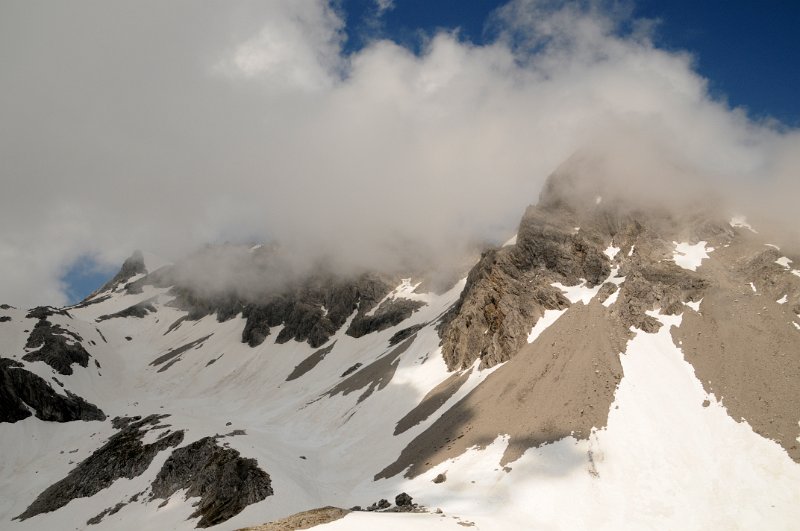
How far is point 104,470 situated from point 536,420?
50.2 meters

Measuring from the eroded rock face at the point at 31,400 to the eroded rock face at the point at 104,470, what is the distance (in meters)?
42.2

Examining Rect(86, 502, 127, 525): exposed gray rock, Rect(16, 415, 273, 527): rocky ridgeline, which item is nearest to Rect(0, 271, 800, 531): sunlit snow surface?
Rect(86, 502, 127, 525): exposed gray rock

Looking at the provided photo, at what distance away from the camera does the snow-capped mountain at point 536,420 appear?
3253 cm

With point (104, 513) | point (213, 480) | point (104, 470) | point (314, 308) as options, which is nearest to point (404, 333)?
point (314, 308)

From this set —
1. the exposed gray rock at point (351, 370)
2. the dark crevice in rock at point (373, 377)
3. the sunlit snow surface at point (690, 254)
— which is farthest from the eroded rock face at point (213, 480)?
the sunlit snow surface at point (690, 254)

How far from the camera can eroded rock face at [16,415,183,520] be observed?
53.6 m

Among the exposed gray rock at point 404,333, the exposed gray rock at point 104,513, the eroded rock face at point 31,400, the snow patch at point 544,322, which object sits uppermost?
the exposed gray rock at point 404,333

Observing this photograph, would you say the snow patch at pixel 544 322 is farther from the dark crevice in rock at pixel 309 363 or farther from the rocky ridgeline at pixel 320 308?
the dark crevice in rock at pixel 309 363

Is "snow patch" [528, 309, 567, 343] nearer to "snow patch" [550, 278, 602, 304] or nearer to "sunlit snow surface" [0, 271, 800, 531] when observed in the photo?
"sunlit snow surface" [0, 271, 800, 531]

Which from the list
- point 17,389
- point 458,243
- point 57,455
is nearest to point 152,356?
point 17,389

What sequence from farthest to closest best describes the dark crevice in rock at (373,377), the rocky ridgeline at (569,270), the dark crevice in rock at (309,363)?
the dark crevice in rock at (309,363), the dark crevice in rock at (373,377), the rocky ridgeline at (569,270)

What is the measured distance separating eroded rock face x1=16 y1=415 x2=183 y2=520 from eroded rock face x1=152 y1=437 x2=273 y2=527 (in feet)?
15.4

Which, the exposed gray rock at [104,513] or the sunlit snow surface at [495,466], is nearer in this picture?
the sunlit snow surface at [495,466]

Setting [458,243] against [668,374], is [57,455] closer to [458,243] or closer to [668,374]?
[668,374]
